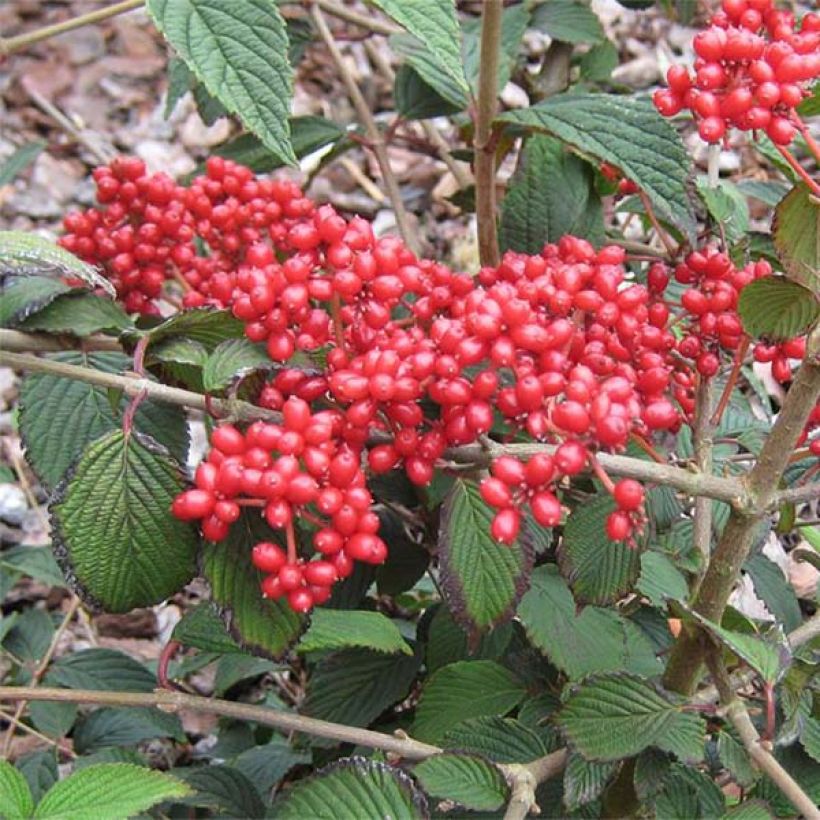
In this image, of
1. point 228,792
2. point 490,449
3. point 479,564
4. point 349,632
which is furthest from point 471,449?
point 228,792

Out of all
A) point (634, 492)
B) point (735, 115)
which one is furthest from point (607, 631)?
point (735, 115)

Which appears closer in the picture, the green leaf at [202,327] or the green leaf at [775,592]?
the green leaf at [202,327]

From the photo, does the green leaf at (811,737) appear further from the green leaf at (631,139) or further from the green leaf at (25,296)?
the green leaf at (25,296)

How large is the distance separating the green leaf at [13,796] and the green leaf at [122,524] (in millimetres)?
253

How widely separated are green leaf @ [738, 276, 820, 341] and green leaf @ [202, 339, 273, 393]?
60 cm

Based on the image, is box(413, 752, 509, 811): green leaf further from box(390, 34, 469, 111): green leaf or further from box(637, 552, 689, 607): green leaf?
box(390, 34, 469, 111): green leaf

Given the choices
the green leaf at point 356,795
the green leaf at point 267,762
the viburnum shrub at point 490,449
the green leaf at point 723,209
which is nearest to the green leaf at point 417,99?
the viburnum shrub at point 490,449

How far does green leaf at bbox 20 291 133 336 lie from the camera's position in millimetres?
1704

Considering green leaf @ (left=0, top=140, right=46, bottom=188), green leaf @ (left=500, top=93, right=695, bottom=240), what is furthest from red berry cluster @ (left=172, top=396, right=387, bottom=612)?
green leaf @ (left=0, top=140, right=46, bottom=188)

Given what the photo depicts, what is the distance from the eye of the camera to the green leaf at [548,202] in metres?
2.05

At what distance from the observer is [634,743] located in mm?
1491

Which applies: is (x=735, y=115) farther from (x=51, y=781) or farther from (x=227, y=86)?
(x=51, y=781)

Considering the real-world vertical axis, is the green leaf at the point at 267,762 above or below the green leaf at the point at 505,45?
below

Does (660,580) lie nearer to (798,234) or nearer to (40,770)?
(798,234)
